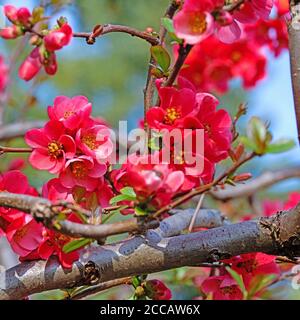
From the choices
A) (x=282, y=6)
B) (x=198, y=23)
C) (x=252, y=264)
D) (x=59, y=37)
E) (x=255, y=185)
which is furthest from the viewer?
(x=255, y=185)

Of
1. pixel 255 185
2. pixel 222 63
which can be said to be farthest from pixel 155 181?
pixel 222 63

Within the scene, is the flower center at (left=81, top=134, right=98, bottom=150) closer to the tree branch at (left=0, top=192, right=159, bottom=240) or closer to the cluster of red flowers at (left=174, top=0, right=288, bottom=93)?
the tree branch at (left=0, top=192, right=159, bottom=240)

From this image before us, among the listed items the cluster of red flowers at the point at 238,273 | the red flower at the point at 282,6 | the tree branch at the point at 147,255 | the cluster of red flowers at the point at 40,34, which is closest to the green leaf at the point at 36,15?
the cluster of red flowers at the point at 40,34

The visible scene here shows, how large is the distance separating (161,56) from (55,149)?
18cm

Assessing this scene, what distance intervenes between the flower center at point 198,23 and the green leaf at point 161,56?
80 mm

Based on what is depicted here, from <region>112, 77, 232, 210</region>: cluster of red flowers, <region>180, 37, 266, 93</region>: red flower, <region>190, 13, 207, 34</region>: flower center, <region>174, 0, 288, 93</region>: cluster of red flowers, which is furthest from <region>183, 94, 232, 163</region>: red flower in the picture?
<region>180, 37, 266, 93</region>: red flower

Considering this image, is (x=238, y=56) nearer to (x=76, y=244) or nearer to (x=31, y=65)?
(x=31, y=65)

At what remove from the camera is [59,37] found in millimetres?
822

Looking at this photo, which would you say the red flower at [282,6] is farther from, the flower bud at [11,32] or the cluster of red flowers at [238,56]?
the flower bud at [11,32]

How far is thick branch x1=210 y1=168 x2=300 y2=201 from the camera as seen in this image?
169 centimetres

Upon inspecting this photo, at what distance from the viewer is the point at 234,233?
2.69 feet

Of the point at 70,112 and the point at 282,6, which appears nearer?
the point at 70,112

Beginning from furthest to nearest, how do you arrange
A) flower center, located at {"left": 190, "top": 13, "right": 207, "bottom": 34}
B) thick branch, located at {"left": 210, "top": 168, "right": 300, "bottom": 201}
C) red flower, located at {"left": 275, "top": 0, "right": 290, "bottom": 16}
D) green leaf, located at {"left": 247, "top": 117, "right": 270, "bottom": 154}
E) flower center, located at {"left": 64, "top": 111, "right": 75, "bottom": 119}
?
thick branch, located at {"left": 210, "top": 168, "right": 300, "bottom": 201}
red flower, located at {"left": 275, "top": 0, "right": 290, "bottom": 16}
flower center, located at {"left": 64, "top": 111, "right": 75, "bottom": 119}
flower center, located at {"left": 190, "top": 13, "right": 207, "bottom": 34}
green leaf, located at {"left": 247, "top": 117, "right": 270, "bottom": 154}
